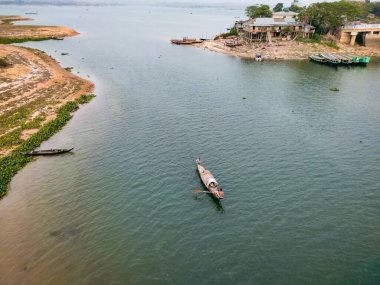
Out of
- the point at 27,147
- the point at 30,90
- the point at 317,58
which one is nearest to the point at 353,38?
the point at 317,58

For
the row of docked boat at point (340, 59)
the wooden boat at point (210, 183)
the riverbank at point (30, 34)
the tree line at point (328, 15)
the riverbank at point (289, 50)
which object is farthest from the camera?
the riverbank at point (30, 34)

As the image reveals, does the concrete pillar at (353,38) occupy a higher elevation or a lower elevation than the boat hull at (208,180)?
higher

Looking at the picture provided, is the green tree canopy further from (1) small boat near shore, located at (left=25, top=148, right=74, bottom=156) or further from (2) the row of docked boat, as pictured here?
(1) small boat near shore, located at (left=25, top=148, right=74, bottom=156)

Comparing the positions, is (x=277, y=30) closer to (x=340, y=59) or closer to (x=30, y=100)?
(x=340, y=59)

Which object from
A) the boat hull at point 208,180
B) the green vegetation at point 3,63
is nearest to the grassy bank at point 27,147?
the boat hull at point 208,180

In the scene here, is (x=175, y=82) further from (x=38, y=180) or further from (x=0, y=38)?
(x=0, y=38)

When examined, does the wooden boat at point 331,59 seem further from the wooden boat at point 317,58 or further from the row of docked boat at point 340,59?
the wooden boat at point 317,58

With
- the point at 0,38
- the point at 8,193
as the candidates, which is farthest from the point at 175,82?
the point at 0,38
